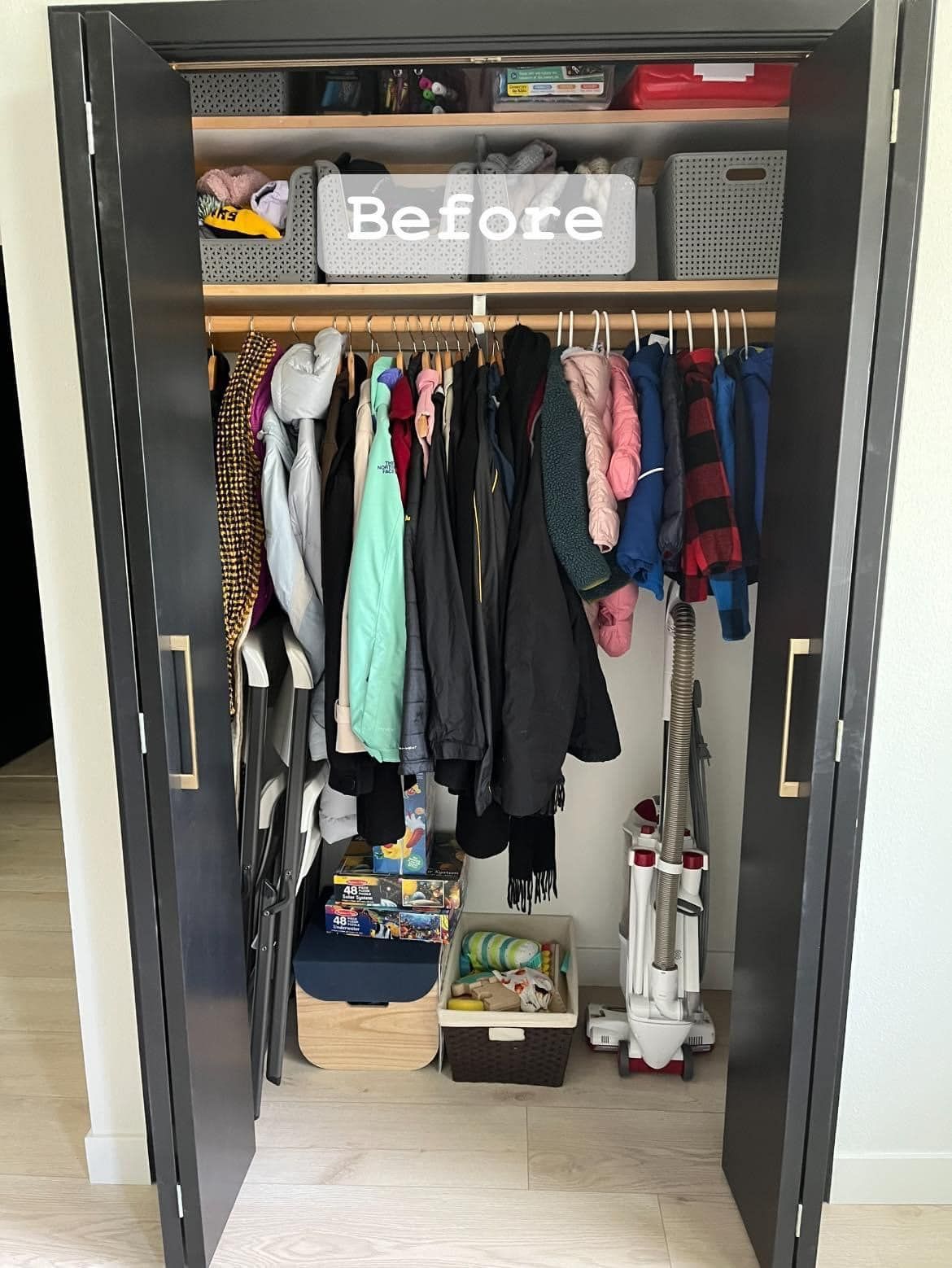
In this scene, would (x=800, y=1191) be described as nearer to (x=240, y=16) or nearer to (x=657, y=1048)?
(x=657, y=1048)

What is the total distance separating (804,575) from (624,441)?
21.6 inches

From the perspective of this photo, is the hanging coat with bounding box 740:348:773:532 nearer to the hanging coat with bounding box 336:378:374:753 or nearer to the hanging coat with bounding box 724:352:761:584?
the hanging coat with bounding box 724:352:761:584

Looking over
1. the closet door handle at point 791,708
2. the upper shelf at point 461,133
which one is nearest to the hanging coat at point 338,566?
the upper shelf at point 461,133

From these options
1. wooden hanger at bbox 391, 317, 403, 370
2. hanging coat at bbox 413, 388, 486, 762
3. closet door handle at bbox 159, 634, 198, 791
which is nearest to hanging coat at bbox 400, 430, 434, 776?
hanging coat at bbox 413, 388, 486, 762

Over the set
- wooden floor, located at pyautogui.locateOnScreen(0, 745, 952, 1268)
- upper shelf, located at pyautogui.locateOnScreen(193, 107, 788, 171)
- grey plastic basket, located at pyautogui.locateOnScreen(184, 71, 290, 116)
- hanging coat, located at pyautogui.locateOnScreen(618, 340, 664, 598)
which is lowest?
wooden floor, located at pyautogui.locateOnScreen(0, 745, 952, 1268)

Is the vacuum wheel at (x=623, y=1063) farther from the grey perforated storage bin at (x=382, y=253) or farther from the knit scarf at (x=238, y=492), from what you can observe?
the grey perforated storage bin at (x=382, y=253)

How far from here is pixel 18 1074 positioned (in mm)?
2236

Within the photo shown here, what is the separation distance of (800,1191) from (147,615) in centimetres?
142

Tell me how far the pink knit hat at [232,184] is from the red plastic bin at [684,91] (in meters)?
0.76

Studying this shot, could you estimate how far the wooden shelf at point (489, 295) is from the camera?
200 cm

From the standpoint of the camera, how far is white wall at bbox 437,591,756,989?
2.46 m

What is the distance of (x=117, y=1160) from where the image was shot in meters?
1.88

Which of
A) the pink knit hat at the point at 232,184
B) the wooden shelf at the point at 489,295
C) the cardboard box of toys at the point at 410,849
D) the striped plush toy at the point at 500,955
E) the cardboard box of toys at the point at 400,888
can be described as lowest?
the striped plush toy at the point at 500,955

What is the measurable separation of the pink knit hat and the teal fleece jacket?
57cm
